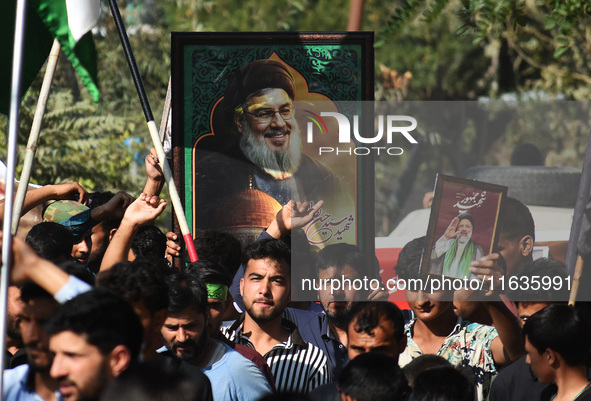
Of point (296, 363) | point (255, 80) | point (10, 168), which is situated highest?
point (255, 80)

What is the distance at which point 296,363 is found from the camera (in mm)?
4676

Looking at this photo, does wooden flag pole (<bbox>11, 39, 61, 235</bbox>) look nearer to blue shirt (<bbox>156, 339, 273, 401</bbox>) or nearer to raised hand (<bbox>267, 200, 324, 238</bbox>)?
blue shirt (<bbox>156, 339, 273, 401</bbox>)

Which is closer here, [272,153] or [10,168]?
[10,168]

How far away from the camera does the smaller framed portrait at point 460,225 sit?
15.1 feet

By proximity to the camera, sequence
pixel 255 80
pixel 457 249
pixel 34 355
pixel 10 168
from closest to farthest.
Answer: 1. pixel 34 355
2. pixel 10 168
3. pixel 457 249
4. pixel 255 80

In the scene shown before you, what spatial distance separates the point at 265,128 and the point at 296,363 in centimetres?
143

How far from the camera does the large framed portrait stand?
538cm

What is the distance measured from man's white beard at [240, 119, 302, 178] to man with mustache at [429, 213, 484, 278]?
3.47 feet

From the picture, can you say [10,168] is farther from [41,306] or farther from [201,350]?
[201,350]

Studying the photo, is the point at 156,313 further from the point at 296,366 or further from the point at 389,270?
the point at 389,270

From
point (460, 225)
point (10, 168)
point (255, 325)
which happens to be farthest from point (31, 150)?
point (460, 225)

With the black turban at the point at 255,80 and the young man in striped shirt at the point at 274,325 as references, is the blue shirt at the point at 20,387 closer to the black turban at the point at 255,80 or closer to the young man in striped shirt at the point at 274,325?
the young man in striped shirt at the point at 274,325

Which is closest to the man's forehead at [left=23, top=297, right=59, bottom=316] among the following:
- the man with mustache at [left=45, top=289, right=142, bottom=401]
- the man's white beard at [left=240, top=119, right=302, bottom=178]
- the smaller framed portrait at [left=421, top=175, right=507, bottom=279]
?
the man with mustache at [left=45, top=289, right=142, bottom=401]

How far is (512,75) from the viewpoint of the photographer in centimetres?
1931
